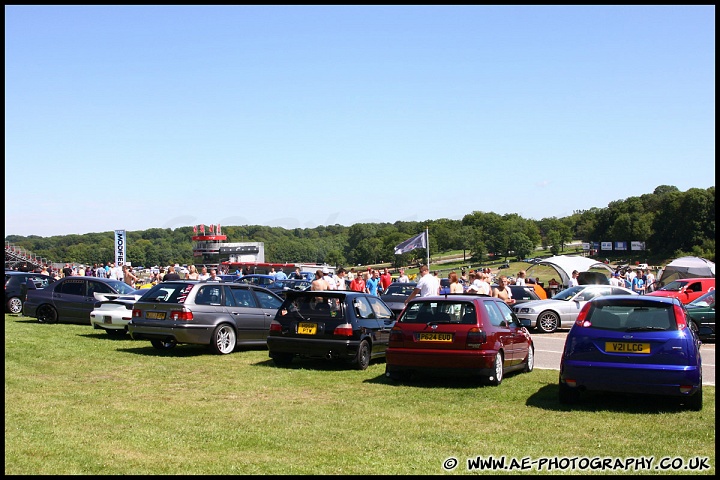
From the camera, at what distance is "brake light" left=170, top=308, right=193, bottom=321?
1515 cm

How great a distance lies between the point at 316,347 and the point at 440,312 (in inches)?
107

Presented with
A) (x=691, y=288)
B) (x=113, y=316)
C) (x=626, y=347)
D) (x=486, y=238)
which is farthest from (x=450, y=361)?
(x=486, y=238)

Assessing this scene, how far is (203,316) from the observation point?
15.4 metres

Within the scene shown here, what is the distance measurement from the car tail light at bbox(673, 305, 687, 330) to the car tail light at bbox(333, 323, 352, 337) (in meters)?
5.65

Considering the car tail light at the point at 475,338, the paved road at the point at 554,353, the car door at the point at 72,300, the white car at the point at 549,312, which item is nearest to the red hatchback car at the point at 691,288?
the white car at the point at 549,312

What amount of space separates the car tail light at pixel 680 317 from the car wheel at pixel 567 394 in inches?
61.3

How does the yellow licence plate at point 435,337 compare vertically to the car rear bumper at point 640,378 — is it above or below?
above

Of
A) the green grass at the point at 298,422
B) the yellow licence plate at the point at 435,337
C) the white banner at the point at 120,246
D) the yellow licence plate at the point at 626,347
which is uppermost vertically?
the white banner at the point at 120,246

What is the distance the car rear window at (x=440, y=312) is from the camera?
11.8 metres

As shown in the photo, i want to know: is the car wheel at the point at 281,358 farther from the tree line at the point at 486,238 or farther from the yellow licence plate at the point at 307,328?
the tree line at the point at 486,238

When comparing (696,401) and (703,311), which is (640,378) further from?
(703,311)

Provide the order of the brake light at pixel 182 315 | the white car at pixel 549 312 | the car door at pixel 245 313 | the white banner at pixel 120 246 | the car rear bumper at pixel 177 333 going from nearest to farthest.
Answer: the car rear bumper at pixel 177 333 < the brake light at pixel 182 315 < the car door at pixel 245 313 < the white car at pixel 549 312 < the white banner at pixel 120 246

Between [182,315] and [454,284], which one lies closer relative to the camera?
[182,315]

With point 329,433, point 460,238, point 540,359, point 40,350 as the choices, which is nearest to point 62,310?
point 40,350
